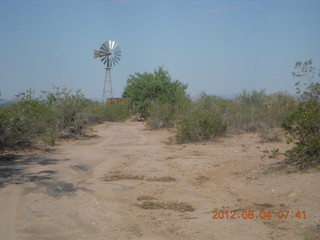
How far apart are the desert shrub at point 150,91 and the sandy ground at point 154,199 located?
89.7 feet

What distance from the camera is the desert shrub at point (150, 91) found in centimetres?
4009

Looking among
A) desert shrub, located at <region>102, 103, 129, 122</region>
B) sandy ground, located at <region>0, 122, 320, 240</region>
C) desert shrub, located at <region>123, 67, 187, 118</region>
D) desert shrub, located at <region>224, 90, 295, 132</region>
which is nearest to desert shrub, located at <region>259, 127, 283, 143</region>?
desert shrub, located at <region>224, 90, 295, 132</region>

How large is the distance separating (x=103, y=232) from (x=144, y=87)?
35.0 m

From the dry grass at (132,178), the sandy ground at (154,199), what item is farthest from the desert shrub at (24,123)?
the dry grass at (132,178)

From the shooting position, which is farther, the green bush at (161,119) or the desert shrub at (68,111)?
the green bush at (161,119)

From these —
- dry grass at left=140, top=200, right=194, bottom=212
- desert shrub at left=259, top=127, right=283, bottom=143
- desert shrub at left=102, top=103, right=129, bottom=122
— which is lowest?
dry grass at left=140, top=200, right=194, bottom=212

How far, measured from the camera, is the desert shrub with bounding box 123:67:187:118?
40.1 meters

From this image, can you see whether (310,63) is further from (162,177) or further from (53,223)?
(53,223)

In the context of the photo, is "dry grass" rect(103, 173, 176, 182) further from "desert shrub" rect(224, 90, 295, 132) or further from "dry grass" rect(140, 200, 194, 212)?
"desert shrub" rect(224, 90, 295, 132)

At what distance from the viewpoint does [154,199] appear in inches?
316

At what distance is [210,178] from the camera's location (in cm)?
1017
